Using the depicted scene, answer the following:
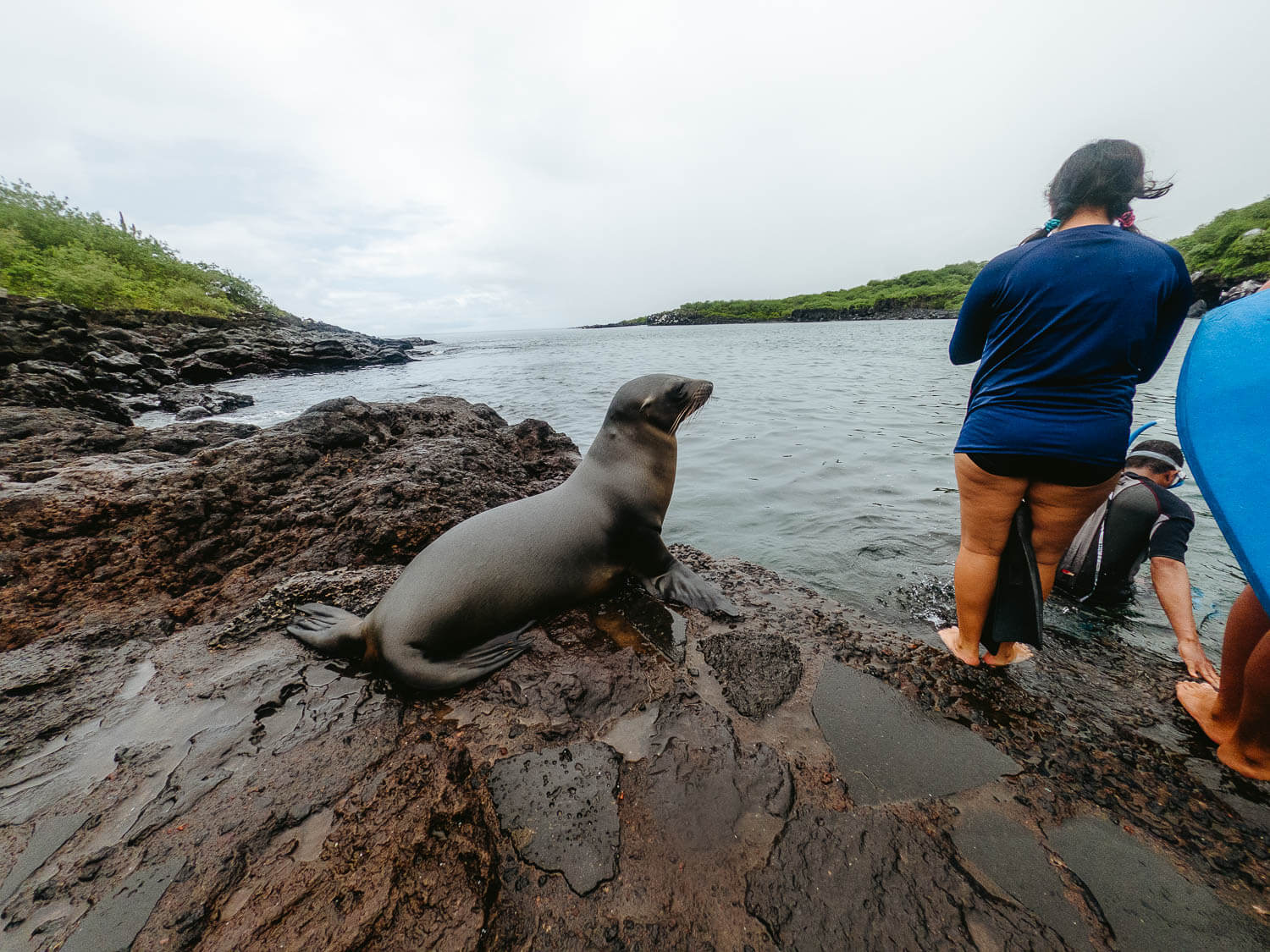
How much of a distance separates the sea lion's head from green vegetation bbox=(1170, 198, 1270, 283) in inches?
1540

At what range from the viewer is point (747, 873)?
4.31 ft

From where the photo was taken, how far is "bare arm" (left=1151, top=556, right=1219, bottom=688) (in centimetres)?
229

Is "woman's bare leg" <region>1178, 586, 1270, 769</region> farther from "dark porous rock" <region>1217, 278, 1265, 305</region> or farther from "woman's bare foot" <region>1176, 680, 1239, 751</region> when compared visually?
"dark porous rock" <region>1217, 278, 1265, 305</region>

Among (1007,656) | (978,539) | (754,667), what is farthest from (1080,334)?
(754,667)

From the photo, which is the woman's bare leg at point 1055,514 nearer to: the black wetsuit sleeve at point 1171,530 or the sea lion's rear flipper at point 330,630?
the black wetsuit sleeve at point 1171,530

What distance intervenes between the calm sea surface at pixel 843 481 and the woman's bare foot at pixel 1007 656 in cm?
39

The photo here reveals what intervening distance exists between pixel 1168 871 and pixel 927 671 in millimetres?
901

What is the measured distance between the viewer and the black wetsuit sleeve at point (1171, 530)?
2.64m

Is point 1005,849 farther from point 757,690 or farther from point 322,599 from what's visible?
point 322,599

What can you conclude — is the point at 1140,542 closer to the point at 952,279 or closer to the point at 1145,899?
the point at 1145,899

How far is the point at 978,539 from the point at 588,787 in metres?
1.91

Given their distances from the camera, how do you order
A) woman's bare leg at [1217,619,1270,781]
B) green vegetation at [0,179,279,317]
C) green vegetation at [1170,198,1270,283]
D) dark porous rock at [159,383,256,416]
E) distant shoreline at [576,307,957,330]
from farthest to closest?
distant shoreline at [576,307,957,330]
green vegetation at [1170,198,1270,283]
green vegetation at [0,179,279,317]
dark porous rock at [159,383,256,416]
woman's bare leg at [1217,619,1270,781]

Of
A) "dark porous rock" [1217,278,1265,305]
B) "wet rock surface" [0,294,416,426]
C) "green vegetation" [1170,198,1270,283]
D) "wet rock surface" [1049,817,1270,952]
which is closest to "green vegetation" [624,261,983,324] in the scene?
"green vegetation" [1170,198,1270,283]

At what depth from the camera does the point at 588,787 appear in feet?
5.20
